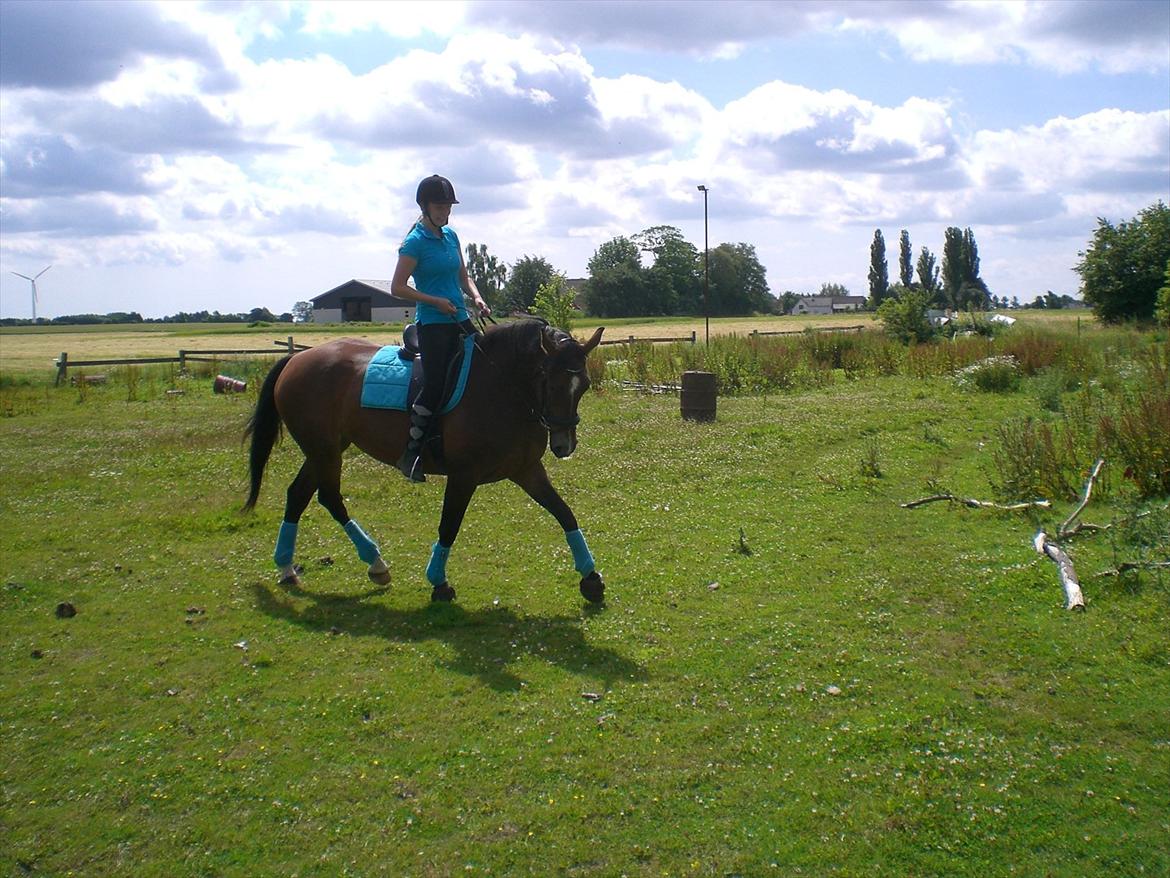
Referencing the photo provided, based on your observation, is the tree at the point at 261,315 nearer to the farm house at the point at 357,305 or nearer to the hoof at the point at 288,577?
the farm house at the point at 357,305

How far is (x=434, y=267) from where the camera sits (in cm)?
819

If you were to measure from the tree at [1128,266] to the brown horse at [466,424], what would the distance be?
41.3 metres

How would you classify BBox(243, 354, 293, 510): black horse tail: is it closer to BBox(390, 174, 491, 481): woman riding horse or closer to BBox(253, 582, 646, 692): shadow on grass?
BBox(253, 582, 646, 692): shadow on grass

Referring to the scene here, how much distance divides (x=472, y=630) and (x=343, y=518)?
238 centimetres

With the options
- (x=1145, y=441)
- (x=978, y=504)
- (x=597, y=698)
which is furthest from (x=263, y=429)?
(x=1145, y=441)

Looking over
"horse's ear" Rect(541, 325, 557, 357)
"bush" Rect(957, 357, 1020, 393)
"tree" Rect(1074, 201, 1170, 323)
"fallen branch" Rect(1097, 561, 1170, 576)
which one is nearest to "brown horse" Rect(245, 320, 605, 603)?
"horse's ear" Rect(541, 325, 557, 357)

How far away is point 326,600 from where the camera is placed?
342 inches

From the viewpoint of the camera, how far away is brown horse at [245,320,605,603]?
7758 millimetres

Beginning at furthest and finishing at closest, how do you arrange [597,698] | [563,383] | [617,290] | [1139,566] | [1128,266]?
1. [617,290]
2. [1128,266]
3. [1139,566]
4. [563,383]
5. [597,698]

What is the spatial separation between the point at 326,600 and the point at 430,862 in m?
4.60

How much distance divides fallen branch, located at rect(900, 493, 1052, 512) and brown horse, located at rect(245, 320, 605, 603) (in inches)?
206

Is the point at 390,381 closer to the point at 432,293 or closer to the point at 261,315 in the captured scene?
the point at 432,293

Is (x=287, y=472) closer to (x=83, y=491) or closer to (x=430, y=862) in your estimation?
(x=83, y=491)

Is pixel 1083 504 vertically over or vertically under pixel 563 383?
under
